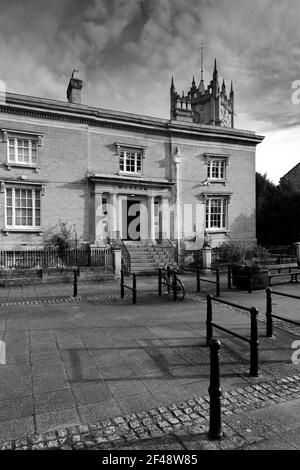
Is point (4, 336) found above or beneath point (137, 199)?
beneath

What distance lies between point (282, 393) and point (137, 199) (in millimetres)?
18318

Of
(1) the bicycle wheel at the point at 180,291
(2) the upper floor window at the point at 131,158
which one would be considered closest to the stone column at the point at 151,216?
(2) the upper floor window at the point at 131,158

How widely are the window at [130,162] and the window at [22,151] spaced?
Answer: 5.41 meters

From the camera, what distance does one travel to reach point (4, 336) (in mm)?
6594

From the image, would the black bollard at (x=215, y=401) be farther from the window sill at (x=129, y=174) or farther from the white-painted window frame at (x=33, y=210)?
the window sill at (x=129, y=174)

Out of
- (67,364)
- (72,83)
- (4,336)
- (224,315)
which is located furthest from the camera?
(72,83)

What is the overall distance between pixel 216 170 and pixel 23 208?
13.7 meters

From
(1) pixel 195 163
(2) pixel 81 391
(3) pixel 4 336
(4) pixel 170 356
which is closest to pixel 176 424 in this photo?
(2) pixel 81 391

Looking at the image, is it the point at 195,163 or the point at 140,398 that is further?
the point at 195,163

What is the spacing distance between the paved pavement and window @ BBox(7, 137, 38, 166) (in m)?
12.9

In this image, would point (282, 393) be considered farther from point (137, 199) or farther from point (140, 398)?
point (137, 199)
